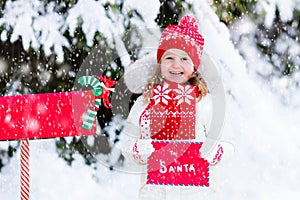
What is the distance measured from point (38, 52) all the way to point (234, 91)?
5.56 ft

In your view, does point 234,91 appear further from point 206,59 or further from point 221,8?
point 206,59

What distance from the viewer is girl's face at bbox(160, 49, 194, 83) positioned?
2.58 meters

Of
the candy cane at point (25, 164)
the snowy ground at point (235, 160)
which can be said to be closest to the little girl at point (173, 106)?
the candy cane at point (25, 164)

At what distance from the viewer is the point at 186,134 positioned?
2529 mm

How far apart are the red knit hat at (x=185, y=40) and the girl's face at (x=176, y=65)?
26mm

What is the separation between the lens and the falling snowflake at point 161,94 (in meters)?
2.53

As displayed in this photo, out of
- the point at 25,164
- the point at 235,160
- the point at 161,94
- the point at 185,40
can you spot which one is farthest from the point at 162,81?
the point at 235,160

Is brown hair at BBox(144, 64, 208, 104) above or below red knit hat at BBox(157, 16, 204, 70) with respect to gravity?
below

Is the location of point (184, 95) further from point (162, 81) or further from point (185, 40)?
point (185, 40)

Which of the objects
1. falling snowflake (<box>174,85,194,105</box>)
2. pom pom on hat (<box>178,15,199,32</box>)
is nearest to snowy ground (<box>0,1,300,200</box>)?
pom pom on hat (<box>178,15,199,32</box>)

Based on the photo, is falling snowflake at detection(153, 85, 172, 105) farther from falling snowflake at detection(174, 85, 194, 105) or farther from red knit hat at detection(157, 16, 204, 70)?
red knit hat at detection(157, 16, 204, 70)

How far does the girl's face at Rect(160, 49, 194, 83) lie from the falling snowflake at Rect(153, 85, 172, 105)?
3.2 inches

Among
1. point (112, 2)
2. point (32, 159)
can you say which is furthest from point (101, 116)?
point (112, 2)

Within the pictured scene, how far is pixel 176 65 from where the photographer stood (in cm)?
258
